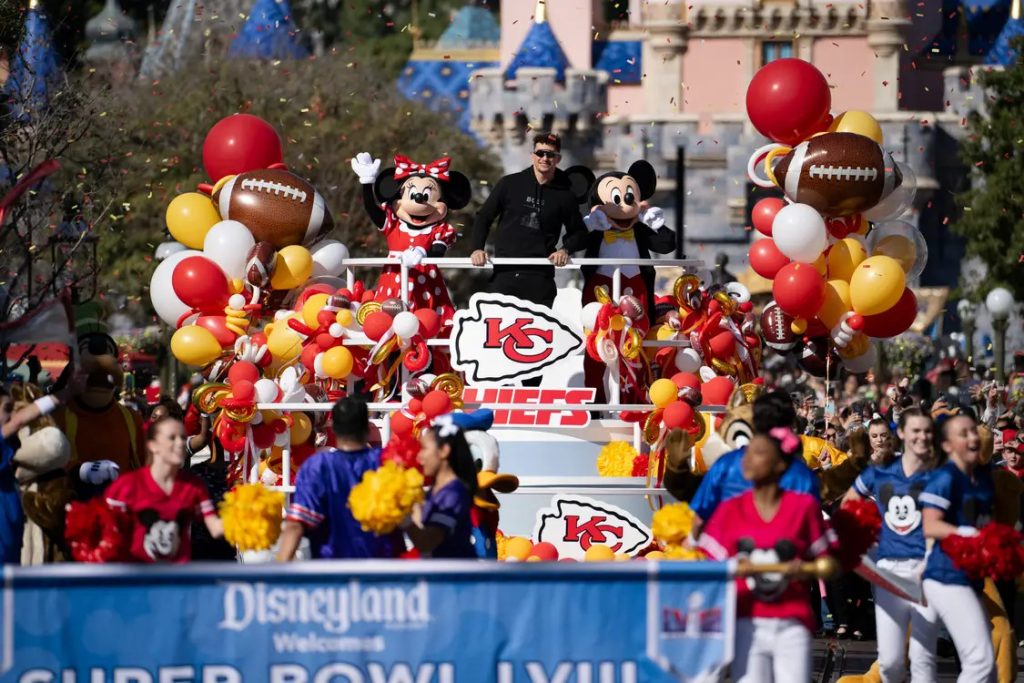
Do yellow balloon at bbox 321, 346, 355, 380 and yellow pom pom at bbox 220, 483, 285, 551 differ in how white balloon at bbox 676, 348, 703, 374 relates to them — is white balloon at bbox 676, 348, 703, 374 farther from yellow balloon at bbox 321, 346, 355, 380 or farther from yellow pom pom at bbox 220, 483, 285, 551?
yellow pom pom at bbox 220, 483, 285, 551

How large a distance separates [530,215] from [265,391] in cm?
187

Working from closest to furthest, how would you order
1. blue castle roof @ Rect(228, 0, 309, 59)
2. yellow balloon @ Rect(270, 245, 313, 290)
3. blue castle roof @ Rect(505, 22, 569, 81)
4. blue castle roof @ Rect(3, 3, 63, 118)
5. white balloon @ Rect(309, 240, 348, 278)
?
yellow balloon @ Rect(270, 245, 313, 290) < white balloon @ Rect(309, 240, 348, 278) < blue castle roof @ Rect(3, 3, 63, 118) < blue castle roof @ Rect(228, 0, 309, 59) < blue castle roof @ Rect(505, 22, 569, 81)

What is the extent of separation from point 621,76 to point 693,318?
57.4m

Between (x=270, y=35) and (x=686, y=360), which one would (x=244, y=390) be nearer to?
(x=686, y=360)

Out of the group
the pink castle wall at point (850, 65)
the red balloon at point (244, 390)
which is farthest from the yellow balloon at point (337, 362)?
the pink castle wall at point (850, 65)

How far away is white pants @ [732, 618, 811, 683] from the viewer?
7898 millimetres

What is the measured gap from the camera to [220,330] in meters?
12.6

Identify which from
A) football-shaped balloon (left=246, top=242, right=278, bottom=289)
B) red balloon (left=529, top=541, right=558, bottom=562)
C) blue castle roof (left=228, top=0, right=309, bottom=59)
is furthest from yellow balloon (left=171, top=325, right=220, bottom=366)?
blue castle roof (left=228, top=0, right=309, bottom=59)

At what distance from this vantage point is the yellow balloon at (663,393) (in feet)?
37.1

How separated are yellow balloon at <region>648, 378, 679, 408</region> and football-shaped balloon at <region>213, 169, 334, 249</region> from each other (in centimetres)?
305

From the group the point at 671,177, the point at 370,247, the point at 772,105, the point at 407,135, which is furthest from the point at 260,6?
the point at 772,105

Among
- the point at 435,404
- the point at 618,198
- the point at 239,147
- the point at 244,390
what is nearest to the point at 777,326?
the point at 618,198

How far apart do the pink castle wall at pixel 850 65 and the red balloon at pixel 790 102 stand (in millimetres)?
50870

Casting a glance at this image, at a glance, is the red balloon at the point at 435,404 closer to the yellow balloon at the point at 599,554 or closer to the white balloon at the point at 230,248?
the yellow balloon at the point at 599,554
